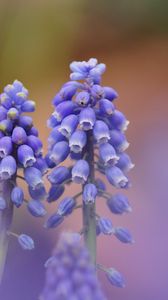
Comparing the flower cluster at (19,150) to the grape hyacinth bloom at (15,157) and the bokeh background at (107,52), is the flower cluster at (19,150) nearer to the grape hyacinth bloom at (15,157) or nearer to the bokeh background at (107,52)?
the grape hyacinth bloom at (15,157)

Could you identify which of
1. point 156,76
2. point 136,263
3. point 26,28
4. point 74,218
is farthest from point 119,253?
point 26,28

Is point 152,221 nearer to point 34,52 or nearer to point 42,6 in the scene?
point 34,52

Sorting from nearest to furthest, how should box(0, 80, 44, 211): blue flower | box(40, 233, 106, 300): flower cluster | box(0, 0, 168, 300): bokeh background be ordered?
box(40, 233, 106, 300): flower cluster, box(0, 80, 44, 211): blue flower, box(0, 0, 168, 300): bokeh background

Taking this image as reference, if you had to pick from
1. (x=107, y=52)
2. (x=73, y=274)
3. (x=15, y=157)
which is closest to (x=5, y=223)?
(x=15, y=157)

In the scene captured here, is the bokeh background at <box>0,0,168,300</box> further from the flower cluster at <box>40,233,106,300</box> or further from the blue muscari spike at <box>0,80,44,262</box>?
the flower cluster at <box>40,233,106,300</box>

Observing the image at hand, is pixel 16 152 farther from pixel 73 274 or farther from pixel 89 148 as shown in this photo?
pixel 73 274

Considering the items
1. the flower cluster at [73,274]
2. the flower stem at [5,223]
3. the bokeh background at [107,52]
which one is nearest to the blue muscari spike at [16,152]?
the flower stem at [5,223]

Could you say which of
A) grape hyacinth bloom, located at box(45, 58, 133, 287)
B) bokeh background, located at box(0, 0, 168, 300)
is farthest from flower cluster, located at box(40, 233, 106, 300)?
bokeh background, located at box(0, 0, 168, 300)
